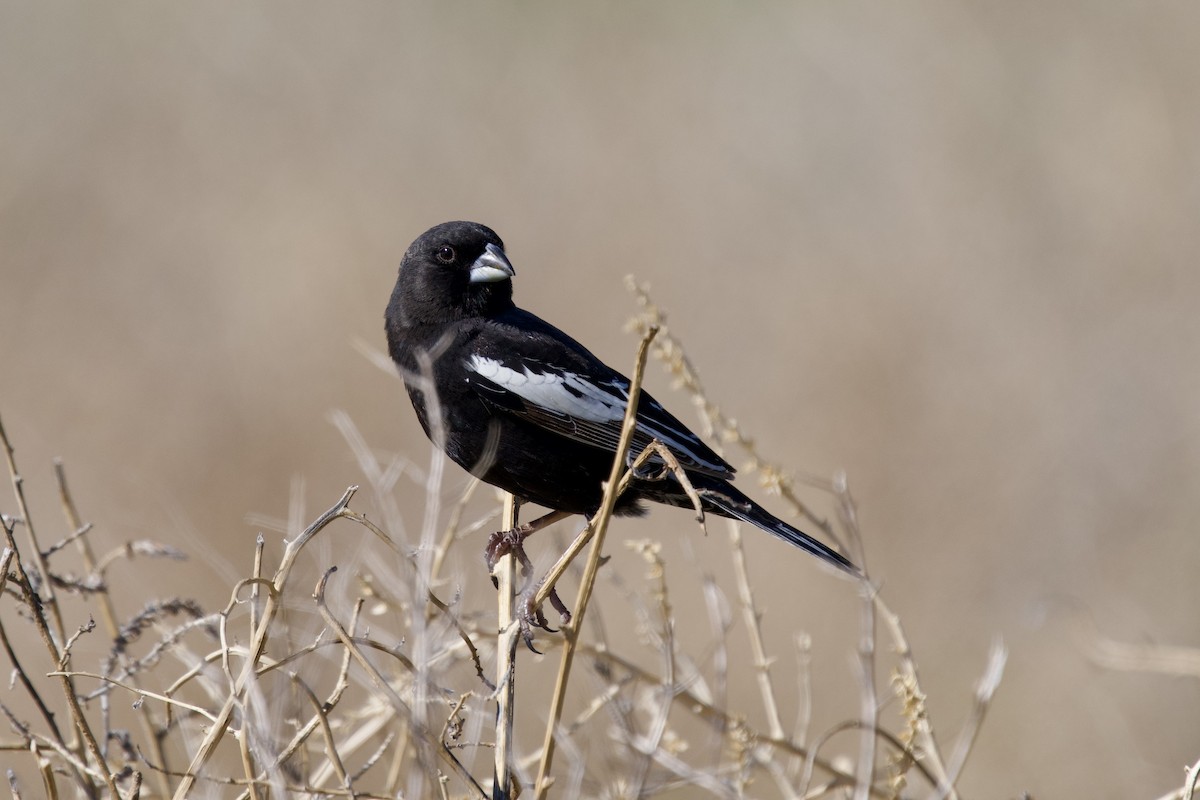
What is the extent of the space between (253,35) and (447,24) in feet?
6.19

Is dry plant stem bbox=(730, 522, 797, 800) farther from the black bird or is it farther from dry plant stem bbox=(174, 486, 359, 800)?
dry plant stem bbox=(174, 486, 359, 800)

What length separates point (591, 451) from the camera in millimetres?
4652

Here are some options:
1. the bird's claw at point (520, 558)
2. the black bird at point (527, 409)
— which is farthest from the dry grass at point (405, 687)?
the black bird at point (527, 409)

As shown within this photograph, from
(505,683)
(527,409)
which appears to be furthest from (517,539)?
(505,683)

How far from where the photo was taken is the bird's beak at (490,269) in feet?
16.2

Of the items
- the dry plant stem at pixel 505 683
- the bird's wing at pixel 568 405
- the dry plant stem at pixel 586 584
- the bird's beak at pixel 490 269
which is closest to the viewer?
the dry plant stem at pixel 586 584

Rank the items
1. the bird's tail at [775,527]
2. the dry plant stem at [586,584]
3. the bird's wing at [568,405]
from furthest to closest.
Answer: the bird's wing at [568,405], the bird's tail at [775,527], the dry plant stem at [586,584]

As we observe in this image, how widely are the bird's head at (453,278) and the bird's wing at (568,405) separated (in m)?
0.35

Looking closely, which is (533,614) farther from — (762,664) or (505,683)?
(505,683)

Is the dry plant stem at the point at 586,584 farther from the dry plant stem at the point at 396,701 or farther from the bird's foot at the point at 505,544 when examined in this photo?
the bird's foot at the point at 505,544

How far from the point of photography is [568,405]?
4648 mm

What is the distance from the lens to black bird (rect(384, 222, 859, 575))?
4.49 m

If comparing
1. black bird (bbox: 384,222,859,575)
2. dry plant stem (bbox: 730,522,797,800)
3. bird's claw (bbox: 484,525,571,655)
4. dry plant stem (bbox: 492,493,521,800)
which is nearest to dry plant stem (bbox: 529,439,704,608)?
dry plant stem (bbox: 492,493,521,800)

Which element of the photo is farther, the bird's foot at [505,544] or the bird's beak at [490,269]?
the bird's beak at [490,269]
